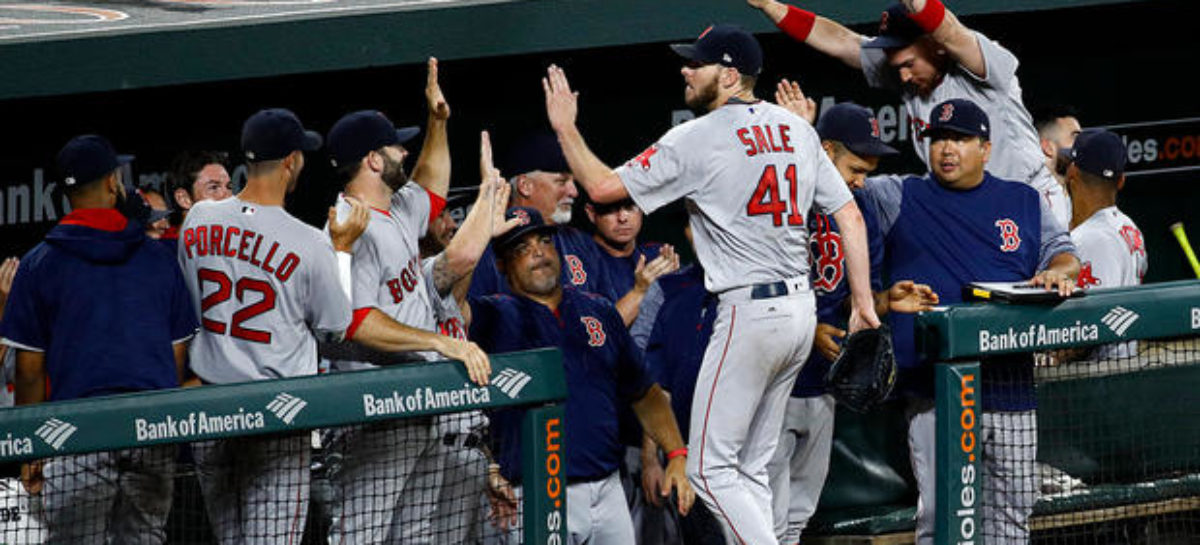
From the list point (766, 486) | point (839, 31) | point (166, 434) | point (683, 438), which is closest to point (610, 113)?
point (839, 31)

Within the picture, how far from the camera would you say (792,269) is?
5.81 m

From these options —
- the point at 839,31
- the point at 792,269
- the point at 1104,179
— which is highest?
the point at 839,31

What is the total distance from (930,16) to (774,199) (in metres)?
0.95

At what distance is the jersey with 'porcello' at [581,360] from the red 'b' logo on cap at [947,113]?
1.13 metres

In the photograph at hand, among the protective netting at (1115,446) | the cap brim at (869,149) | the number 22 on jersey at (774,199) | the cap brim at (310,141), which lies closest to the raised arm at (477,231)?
the cap brim at (310,141)

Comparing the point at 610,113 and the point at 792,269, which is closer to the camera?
the point at 792,269

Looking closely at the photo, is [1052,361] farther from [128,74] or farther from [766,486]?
[128,74]

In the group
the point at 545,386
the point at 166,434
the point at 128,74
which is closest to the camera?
the point at 166,434

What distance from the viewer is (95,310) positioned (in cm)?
546

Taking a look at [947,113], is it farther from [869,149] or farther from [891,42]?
[891,42]

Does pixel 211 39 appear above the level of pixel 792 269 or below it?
above

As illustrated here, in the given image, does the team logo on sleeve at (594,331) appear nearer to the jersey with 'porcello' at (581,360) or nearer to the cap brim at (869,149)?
the jersey with 'porcello' at (581,360)

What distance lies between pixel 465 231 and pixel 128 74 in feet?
5.68

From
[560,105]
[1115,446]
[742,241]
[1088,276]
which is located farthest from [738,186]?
[1088,276]
